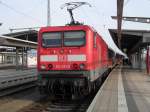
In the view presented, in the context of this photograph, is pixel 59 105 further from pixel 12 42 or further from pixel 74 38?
pixel 12 42

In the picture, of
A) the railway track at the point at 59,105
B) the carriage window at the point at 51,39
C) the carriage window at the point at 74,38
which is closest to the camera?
the railway track at the point at 59,105

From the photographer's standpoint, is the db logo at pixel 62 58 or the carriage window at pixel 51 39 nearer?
the db logo at pixel 62 58

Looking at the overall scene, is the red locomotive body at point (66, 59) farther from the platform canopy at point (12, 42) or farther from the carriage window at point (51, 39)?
the platform canopy at point (12, 42)

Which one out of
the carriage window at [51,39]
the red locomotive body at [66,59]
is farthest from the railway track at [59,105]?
the carriage window at [51,39]

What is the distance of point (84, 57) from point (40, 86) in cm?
210

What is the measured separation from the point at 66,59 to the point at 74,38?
96 centimetres

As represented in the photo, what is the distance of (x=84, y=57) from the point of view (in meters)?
14.7

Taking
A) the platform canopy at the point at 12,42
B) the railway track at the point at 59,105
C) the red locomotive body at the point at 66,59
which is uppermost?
the platform canopy at the point at 12,42

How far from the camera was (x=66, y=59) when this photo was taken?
14867mm

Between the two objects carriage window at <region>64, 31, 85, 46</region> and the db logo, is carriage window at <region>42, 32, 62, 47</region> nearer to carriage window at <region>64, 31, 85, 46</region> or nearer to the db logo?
carriage window at <region>64, 31, 85, 46</region>

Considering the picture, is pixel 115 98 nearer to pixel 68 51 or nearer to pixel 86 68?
pixel 86 68

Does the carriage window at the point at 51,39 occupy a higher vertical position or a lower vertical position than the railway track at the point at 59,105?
higher

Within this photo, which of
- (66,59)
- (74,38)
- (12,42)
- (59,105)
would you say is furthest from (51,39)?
(12,42)

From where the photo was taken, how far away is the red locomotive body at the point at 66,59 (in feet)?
48.1
